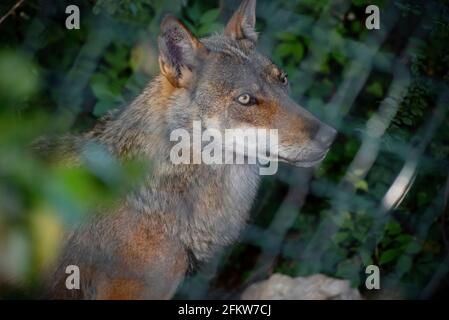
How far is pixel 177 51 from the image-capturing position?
199 centimetres

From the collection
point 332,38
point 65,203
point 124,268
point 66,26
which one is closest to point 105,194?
point 65,203

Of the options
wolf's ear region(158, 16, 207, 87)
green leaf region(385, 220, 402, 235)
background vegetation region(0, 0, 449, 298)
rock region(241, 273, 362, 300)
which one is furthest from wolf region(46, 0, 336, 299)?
green leaf region(385, 220, 402, 235)

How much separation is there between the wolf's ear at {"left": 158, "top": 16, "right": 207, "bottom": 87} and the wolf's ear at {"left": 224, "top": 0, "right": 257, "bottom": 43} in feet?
0.66

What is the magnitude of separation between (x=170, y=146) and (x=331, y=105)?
0.87 m

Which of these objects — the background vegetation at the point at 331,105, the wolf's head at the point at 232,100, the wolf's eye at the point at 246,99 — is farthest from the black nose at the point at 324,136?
the background vegetation at the point at 331,105

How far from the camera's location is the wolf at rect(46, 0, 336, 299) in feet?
6.55

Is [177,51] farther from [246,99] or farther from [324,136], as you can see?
[324,136]

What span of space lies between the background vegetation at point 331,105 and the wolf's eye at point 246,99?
48cm

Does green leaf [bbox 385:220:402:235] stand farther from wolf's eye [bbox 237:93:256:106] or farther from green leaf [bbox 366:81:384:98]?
wolf's eye [bbox 237:93:256:106]

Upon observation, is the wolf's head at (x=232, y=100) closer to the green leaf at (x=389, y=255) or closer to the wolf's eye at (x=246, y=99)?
the wolf's eye at (x=246, y=99)

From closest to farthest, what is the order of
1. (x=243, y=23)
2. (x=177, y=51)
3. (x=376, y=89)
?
(x=177, y=51), (x=243, y=23), (x=376, y=89)

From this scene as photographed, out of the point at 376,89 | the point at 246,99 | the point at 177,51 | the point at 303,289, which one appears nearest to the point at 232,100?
the point at 246,99

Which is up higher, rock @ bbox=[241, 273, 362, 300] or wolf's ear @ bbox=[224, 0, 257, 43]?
wolf's ear @ bbox=[224, 0, 257, 43]

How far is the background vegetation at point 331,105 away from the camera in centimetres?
250
